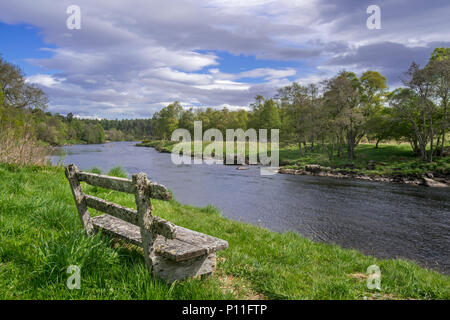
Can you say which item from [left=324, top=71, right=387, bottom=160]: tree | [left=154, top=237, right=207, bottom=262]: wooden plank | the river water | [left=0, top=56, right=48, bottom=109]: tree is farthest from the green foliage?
[left=324, top=71, right=387, bottom=160]: tree

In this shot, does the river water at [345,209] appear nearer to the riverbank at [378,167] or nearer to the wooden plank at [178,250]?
the riverbank at [378,167]

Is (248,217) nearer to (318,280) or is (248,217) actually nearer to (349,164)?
(318,280)

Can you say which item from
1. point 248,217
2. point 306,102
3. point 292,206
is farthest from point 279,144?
point 248,217

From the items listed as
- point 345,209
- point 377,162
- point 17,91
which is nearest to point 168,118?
point 17,91

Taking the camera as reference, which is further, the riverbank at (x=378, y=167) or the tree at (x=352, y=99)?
the tree at (x=352, y=99)

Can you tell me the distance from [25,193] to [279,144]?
2105 inches

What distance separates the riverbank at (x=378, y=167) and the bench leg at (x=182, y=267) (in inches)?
1171

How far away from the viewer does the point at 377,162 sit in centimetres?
3591

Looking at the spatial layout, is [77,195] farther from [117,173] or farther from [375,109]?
[375,109]

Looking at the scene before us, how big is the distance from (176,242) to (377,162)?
1495 inches

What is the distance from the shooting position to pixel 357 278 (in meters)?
5.26

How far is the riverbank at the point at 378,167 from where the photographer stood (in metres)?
28.6

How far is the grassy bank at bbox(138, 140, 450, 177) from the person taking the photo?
3038 cm

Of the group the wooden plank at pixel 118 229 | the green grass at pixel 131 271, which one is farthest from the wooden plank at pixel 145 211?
the wooden plank at pixel 118 229
